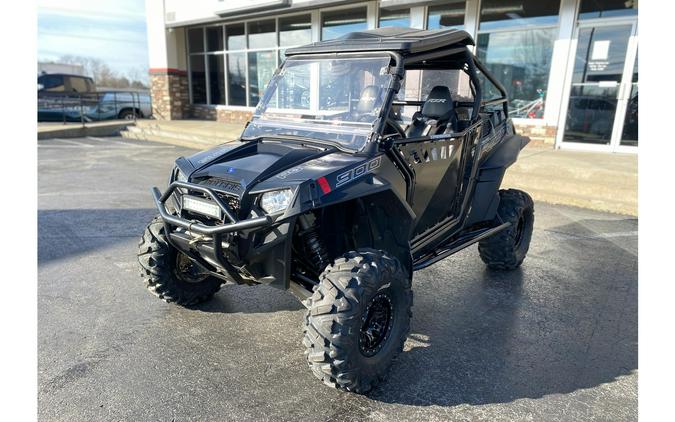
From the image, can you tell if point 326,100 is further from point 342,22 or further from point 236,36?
point 236,36

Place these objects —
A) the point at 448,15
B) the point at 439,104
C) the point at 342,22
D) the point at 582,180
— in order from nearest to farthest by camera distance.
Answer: the point at 439,104 < the point at 582,180 < the point at 448,15 < the point at 342,22

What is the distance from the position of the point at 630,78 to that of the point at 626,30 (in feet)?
2.92

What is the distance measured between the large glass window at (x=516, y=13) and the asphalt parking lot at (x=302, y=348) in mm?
6105

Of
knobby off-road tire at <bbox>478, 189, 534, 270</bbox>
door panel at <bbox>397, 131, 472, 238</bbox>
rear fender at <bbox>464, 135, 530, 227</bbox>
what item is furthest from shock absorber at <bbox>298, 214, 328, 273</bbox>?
knobby off-road tire at <bbox>478, 189, 534, 270</bbox>

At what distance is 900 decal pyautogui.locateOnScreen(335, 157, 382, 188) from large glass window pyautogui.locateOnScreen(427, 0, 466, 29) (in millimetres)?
8845

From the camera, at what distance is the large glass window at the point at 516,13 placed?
941cm

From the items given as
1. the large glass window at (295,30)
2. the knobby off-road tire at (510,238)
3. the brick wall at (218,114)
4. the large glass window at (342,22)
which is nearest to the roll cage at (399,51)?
the knobby off-road tire at (510,238)

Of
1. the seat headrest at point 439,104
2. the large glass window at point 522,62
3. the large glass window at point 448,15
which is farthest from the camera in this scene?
the large glass window at point 448,15

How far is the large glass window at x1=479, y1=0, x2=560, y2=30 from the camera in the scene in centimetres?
941

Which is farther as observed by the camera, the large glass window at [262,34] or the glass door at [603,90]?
the large glass window at [262,34]

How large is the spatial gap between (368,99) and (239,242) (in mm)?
1306

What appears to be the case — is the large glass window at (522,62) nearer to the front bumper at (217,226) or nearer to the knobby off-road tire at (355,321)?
the knobby off-road tire at (355,321)

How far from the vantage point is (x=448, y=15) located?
1066 cm

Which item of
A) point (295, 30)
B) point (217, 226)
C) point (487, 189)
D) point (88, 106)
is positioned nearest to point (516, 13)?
point (295, 30)
